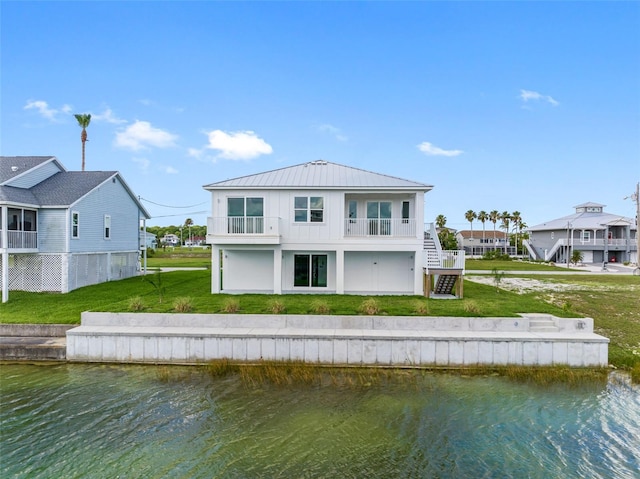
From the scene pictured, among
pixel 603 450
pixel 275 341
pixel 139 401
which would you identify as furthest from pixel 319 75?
pixel 603 450

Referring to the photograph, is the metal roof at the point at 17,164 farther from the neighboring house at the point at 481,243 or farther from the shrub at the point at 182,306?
the neighboring house at the point at 481,243

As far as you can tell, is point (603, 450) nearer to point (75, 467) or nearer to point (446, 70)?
point (75, 467)

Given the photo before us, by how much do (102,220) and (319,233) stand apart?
1520 cm

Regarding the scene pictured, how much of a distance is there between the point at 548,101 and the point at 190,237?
109592 millimetres

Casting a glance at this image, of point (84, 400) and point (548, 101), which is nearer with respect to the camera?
point (84, 400)

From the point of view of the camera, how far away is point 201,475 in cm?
640

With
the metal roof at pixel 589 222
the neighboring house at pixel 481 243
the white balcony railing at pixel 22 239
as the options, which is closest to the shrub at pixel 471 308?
the white balcony railing at pixel 22 239

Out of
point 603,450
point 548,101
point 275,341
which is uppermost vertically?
point 548,101

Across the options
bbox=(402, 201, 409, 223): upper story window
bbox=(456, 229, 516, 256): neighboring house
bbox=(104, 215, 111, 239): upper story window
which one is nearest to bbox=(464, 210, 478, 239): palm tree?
bbox=(456, 229, 516, 256): neighboring house

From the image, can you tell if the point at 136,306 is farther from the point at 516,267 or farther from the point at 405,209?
the point at 516,267

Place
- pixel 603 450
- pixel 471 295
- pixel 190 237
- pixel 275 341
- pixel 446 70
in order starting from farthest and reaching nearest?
pixel 190 237 → pixel 446 70 → pixel 471 295 → pixel 275 341 → pixel 603 450

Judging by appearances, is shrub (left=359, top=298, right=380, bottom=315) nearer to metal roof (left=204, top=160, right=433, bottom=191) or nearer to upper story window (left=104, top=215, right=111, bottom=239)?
metal roof (left=204, top=160, right=433, bottom=191)

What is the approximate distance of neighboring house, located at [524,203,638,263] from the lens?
1794 inches

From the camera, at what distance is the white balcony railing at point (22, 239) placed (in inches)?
707
